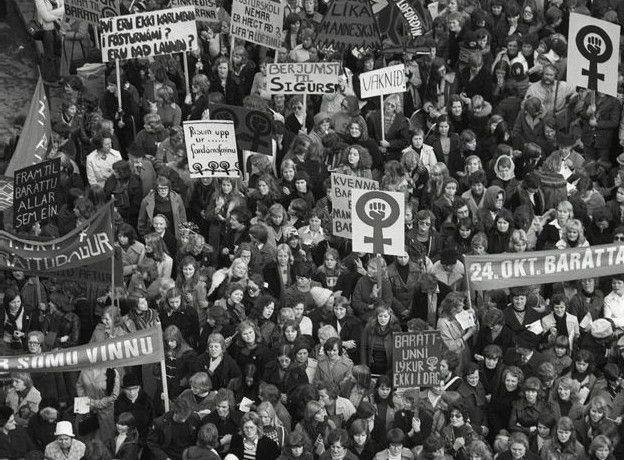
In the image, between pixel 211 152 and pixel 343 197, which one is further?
pixel 211 152

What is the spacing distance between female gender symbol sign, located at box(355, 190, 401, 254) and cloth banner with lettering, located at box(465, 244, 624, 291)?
1013mm

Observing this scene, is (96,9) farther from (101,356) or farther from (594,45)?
(101,356)

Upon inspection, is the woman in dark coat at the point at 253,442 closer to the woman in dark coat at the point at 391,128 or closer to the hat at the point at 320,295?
the hat at the point at 320,295

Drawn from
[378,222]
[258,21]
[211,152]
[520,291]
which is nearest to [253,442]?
[378,222]

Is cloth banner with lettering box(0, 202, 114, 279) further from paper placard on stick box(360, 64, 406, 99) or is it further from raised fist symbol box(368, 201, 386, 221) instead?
paper placard on stick box(360, 64, 406, 99)

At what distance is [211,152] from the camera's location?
1117 inches

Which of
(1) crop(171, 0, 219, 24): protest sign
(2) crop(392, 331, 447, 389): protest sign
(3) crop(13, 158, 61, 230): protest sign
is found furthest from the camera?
(1) crop(171, 0, 219, 24): protest sign

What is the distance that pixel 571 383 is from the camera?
24609 mm

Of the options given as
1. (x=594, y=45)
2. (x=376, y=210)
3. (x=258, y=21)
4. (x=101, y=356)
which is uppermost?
(x=258, y=21)

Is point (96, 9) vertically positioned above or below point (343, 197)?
above

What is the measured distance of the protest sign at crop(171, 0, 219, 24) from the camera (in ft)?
107

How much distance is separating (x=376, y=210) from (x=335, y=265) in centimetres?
78

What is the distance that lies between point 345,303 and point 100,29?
717cm

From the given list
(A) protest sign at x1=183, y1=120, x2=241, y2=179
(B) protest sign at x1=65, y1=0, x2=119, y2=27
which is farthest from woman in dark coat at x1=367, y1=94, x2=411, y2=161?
(B) protest sign at x1=65, y1=0, x2=119, y2=27
